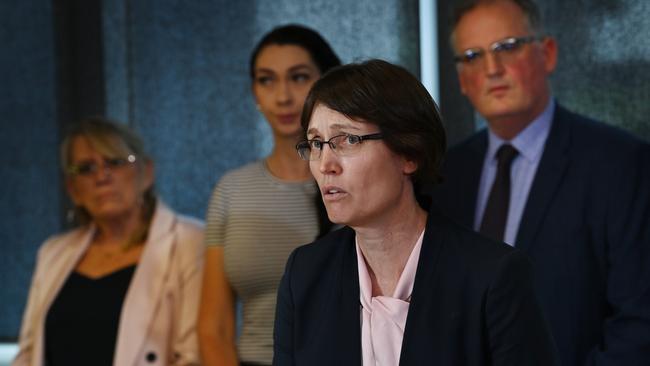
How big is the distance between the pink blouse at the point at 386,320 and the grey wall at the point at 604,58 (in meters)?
1.34

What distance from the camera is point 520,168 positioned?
2521 mm

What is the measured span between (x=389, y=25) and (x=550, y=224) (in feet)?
3.86

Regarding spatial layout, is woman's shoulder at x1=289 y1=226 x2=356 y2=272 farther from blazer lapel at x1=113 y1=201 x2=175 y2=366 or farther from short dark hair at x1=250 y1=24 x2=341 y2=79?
blazer lapel at x1=113 y1=201 x2=175 y2=366

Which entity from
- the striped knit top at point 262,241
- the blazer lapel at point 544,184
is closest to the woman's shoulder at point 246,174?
the striped knit top at point 262,241

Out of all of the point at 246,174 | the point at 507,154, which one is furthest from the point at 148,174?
the point at 507,154

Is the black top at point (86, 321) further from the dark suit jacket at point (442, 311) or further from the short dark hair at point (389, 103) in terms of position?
the short dark hair at point (389, 103)

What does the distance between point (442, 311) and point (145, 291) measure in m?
1.59

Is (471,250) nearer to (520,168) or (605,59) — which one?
(520,168)

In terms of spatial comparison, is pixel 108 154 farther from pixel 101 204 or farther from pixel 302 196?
pixel 302 196

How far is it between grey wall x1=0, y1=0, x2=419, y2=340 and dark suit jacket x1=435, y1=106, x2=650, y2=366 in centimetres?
100

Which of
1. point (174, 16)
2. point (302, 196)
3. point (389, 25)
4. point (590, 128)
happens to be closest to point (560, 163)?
point (590, 128)

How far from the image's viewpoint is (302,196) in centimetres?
276

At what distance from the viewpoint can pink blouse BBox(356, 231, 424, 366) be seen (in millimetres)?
1723

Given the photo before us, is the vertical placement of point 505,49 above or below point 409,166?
above
